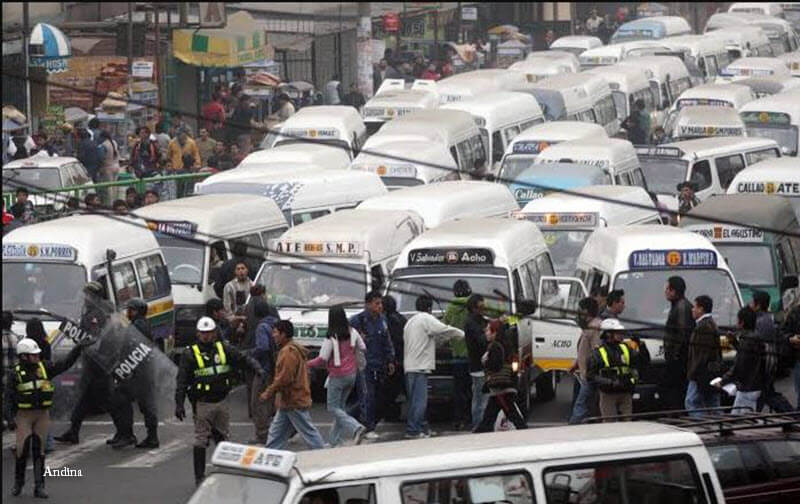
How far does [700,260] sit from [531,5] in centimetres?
4979

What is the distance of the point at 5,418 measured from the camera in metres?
18.2

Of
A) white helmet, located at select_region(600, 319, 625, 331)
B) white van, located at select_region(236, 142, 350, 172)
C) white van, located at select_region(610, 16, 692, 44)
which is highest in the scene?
white van, located at select_region(610, 16, 692, 44)

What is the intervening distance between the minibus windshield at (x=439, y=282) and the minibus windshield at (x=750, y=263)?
3160 millimetres

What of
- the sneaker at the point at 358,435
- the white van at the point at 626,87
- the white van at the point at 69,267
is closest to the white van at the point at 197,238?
the white van at the point at 69,267

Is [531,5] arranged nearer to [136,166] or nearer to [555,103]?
[555,103]

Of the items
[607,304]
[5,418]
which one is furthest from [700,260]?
[5,418]

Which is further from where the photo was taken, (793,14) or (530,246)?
(793,14)

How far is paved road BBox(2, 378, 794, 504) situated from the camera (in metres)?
15.3

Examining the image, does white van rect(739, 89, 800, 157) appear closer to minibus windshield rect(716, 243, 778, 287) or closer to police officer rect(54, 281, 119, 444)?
minibus windshield rect(716, 243, 778, 287)

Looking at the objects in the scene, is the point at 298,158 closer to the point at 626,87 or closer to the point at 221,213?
the point at 221,213

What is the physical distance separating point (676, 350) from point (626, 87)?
70.5ft

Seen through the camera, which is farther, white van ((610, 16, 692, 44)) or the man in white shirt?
white van ((610, 16, 692, 44))

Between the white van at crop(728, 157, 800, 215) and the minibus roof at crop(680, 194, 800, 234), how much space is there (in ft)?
5.35

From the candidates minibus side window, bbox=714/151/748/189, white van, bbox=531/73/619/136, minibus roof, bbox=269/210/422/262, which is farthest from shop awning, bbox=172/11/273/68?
minibus roof, bbox=269/210/422/262
